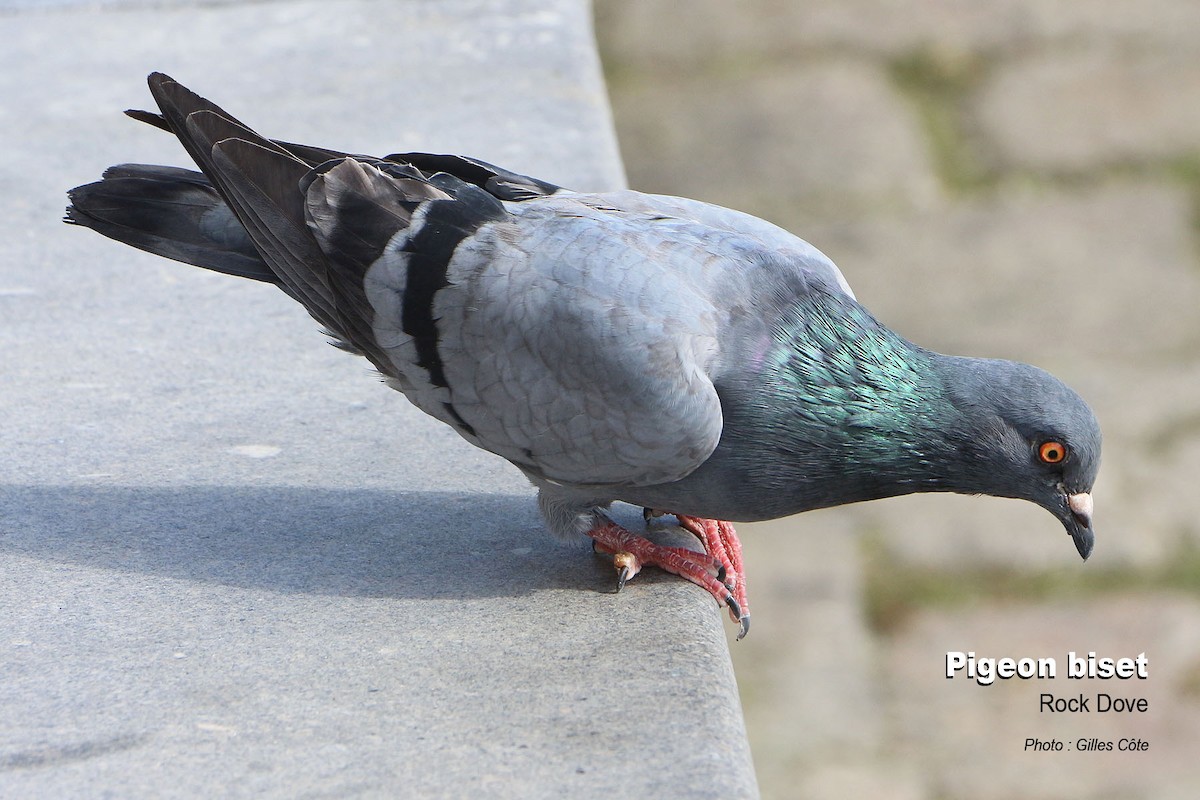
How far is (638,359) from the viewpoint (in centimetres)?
288

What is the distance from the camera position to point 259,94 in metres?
6.03

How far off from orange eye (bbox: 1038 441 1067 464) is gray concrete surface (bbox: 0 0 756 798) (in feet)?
2.74

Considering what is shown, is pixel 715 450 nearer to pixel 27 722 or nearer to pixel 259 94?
pixel 27 722

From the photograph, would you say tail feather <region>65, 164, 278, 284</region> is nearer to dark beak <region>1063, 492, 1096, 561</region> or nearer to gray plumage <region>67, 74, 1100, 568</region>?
gray plumage <region>67, 74, 1100, 568</region>

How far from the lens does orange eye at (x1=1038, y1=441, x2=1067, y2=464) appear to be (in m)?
2.99

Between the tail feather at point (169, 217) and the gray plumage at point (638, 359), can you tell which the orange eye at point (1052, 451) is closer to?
the gray plumage at point (638, 359)

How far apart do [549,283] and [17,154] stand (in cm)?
345

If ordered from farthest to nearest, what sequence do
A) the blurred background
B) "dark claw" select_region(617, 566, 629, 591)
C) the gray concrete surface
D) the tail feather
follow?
the blurred background
the tail feather
"dark claw" select_region(617, 566, 629, 591)
the gray concrete surface

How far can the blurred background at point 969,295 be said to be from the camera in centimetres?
582

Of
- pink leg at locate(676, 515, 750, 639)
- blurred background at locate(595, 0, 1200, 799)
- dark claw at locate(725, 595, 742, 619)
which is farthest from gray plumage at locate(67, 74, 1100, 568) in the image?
blurred background at locate(595, 0, 1200, 799)

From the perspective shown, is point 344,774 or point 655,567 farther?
point 655,567

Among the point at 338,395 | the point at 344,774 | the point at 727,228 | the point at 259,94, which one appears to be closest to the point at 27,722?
the point at 344,774

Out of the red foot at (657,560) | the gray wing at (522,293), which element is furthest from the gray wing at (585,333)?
the red foot at (657,560)

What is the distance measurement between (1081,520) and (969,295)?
5099mm
